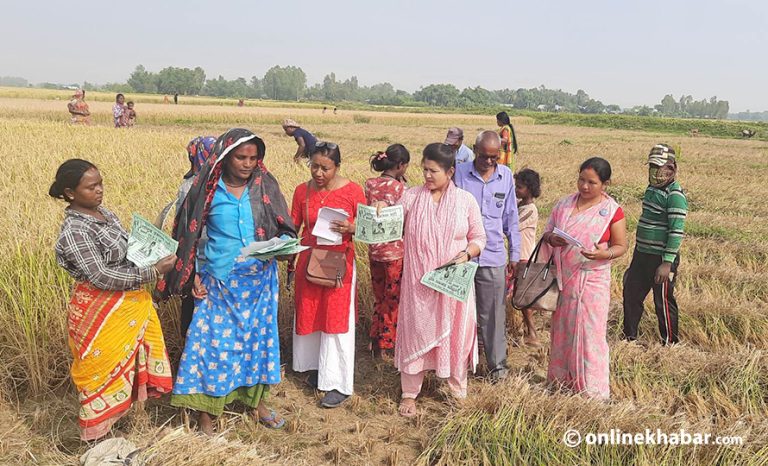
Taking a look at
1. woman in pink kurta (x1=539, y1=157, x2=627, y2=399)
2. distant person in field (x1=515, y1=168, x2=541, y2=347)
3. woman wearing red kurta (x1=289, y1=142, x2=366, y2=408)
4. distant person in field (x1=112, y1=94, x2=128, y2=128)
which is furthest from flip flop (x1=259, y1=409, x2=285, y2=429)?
distant person in field (x1=112, y1=94, x2=128, y2=128)

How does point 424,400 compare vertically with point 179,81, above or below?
below

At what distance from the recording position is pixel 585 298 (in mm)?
3398

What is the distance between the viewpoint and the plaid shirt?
251 cm

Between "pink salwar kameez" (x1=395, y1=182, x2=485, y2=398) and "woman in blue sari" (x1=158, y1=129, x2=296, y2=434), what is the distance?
84 centimetres

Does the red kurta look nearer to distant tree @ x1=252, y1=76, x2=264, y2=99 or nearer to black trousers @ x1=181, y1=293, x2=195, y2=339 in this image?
black trousers @ x1=181, y1=293, x2=195, y2=339

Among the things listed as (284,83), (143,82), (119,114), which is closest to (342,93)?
(284,83)

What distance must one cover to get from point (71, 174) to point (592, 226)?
286 centimetres

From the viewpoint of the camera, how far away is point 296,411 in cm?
353

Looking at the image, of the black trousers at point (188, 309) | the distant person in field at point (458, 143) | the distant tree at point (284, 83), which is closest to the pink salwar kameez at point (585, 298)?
the black trousers at point (188, 309)

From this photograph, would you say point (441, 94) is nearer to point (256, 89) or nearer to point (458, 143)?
point (256, 89)

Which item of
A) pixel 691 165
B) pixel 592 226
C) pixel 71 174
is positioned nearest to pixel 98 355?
pixel 71 174

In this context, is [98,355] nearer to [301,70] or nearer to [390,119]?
[390,119]

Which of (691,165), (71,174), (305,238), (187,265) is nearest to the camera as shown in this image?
(71,174)

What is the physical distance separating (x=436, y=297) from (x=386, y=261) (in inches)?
35.3
